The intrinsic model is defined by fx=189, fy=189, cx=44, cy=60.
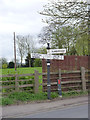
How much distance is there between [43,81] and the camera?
10148mm

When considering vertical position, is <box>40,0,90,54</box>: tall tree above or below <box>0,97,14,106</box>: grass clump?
above

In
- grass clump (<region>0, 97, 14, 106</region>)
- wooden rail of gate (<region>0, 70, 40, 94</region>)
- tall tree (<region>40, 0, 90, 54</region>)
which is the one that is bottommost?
grass clump (<region>0, 97, 14, 106</region>)

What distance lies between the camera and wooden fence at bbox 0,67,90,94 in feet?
30.8

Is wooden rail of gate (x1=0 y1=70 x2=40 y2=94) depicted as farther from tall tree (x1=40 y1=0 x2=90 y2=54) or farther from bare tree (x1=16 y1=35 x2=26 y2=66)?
bare tree (x1=16 y1=35 x2=26 y2=66)

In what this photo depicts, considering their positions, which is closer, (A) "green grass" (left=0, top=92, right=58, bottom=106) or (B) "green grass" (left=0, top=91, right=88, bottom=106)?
(B) "green grass" (left=0, top=91, right=88, bottom=106)

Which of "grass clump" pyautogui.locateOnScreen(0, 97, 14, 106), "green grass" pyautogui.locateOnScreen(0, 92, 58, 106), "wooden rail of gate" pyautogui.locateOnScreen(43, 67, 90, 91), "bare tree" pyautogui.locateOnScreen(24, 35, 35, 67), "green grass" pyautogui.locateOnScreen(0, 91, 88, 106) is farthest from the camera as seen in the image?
"bare tree" pyautogui.locateOnScreen(24, 35, 35, 67)

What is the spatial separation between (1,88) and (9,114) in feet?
7.90

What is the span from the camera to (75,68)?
1141 cm

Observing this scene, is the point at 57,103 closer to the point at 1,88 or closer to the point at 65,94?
the point at 65,94

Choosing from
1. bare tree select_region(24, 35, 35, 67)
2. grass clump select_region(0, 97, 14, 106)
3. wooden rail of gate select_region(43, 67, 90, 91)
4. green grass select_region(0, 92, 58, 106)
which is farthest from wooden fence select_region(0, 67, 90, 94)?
bare tree select_region(24, 35, 35, 67)

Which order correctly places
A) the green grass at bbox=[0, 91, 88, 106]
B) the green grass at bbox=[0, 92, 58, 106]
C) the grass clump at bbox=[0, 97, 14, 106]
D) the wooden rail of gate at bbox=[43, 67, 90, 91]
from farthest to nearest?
the wooden rail of gate at bbox=[43, 67, 90, 91] → the green grass at bbox=[0, 92, 58, 106] → the green grass at bbox=[0, 91, 88, 106] → the grass clump at bbox=[0, 97, 14, 106]

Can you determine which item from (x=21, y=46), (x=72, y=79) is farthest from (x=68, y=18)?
(x=21, y=46)

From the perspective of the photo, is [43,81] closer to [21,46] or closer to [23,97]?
[23,97]

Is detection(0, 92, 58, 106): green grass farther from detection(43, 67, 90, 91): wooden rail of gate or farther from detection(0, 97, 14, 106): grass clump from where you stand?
detection(43, 67, 90, 91): wooden rail of gate
